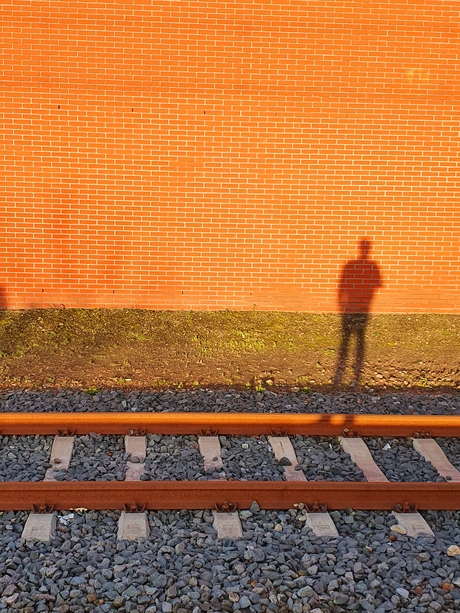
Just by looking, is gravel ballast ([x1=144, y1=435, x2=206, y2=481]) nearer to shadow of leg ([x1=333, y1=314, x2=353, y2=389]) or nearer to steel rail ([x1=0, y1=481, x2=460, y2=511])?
steel rail ([x1=0, y1=481, x2=460, y2=511])

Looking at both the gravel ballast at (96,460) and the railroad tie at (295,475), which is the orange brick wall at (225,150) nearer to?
the gravel ballast at (96,460)

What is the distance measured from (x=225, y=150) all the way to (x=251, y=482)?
5.55 meters

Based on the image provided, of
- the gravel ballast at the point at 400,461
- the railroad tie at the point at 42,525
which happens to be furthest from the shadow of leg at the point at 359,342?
the railroad tie at the point at 42,525

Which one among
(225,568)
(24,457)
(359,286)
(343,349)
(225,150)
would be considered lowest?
(343,349)

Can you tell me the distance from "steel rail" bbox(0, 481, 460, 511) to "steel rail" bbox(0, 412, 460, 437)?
1126mm

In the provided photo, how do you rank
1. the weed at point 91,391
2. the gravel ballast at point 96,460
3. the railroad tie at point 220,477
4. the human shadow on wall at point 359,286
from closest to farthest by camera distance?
the railroad tie at point 220,477 → the gravel ballast at point 96,460 → the weed at point 91,391 → the human shadow on wall at point 359,286

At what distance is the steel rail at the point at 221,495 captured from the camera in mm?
5152

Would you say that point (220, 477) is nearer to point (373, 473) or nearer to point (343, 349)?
point (373, 473)

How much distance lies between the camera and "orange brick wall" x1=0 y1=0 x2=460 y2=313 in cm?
944

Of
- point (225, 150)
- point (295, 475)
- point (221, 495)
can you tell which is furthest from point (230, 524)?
point (225, 150)

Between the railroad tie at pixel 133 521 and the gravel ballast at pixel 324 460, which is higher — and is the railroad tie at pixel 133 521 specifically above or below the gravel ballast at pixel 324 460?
above

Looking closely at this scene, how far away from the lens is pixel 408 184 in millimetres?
10086

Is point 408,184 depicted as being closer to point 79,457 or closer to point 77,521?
point 79,457

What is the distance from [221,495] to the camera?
207 inches
